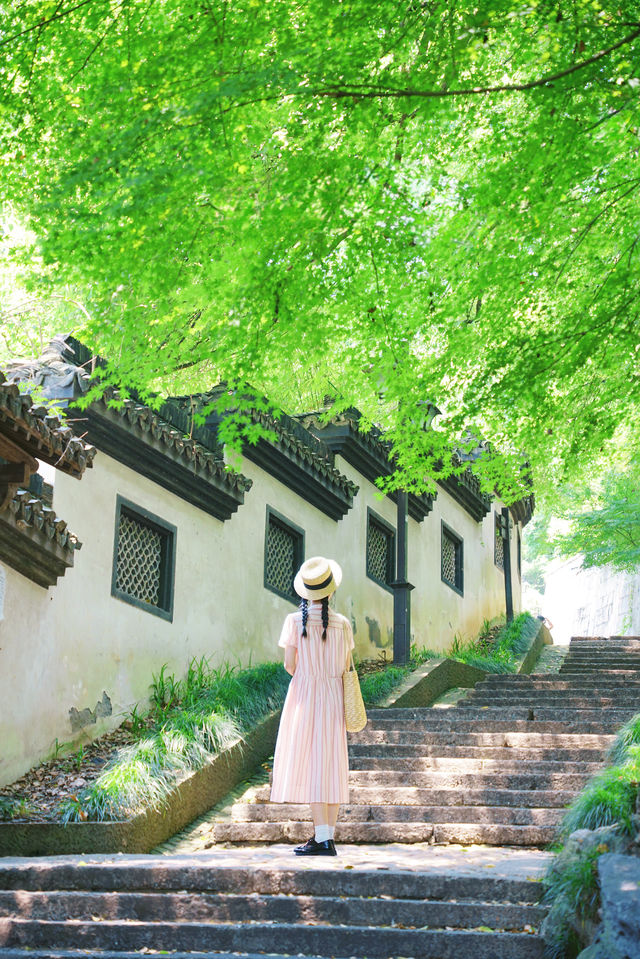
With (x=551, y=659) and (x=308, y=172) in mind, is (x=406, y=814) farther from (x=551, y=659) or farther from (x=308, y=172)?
(x=551, y=659)

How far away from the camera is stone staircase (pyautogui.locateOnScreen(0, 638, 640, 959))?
193 inches

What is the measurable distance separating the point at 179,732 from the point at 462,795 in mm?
2654

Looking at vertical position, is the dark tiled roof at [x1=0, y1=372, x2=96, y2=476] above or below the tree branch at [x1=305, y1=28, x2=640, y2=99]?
below

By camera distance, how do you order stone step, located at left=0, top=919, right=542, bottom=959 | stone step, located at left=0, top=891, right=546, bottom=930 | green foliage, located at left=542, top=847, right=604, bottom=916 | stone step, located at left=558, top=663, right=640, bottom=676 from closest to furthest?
1. green foliage, located at left=542, top=847, right=604, bottom=916
2. stone step, located at left=0, top=919, right=542, bottom=959
3. stone step, located at left=0, top=891, right=546, bottom=930
4. stone step, located at left=558, top=663, right=640, bottom=676

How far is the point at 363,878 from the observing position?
552cm

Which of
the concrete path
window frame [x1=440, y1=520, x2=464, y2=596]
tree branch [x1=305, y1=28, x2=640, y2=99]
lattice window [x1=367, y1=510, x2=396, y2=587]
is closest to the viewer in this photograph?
the concrete path

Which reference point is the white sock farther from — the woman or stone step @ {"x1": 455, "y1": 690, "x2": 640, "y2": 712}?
stone step @ {"x1": 455, "y1": 690, "x2": 640, "y2": 712}

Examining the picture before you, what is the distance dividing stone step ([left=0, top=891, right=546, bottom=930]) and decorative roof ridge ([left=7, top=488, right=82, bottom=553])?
11.9 feet

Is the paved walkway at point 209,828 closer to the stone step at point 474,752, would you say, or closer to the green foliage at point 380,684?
the stone step at point 474,752

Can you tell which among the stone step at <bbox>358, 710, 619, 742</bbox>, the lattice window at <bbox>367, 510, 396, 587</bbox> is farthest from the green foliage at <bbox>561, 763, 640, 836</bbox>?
the lattice window at <bbox>367, 510, 396, 587</bbox>

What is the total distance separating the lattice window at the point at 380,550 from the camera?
58.0 ft

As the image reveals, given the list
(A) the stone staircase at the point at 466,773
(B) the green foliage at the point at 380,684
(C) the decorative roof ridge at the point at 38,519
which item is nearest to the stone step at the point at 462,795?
(A) the stone staircase at the point at 466,773

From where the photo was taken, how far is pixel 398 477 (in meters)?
11.4

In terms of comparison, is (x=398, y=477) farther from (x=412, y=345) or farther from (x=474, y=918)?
(x=474, y=918)
